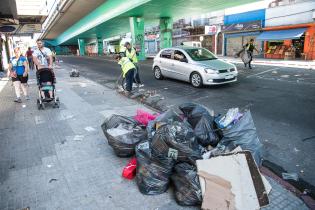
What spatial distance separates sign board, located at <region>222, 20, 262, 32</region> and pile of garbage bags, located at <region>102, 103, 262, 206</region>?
26757 mm

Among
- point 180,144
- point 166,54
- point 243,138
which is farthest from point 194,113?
point 166,54

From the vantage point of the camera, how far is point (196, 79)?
411 inches

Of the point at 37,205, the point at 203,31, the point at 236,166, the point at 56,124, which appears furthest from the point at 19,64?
the point at 203,31

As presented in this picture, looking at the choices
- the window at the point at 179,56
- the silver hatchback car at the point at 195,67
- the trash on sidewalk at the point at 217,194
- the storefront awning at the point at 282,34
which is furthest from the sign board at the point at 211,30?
the trash on sidewalk at the point at 217,194

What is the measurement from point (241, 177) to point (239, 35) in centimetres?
3034

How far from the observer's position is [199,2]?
21.5 metres

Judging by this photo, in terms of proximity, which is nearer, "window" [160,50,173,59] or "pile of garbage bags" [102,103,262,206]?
"pile of garbage bags" [102,103,262,206]

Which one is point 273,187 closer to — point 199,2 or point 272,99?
point 272,99

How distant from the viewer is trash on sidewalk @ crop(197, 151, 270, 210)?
9.27ft

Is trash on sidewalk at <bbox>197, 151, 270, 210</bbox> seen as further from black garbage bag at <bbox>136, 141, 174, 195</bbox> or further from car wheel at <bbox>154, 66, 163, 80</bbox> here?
car wheel at <bbox>154, 66, 163, 80</bbox>

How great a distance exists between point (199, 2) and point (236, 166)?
2081cm

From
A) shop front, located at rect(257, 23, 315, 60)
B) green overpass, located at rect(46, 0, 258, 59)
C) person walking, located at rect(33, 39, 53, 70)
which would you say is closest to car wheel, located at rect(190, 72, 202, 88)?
person walking, located at rect(33, 39, 53, 70)

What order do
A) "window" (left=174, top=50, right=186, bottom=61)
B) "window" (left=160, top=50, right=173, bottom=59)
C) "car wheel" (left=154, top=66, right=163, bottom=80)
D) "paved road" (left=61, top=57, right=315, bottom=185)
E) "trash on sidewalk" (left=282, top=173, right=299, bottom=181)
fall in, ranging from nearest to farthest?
"trash on sidewalk" (left=282, top=173, right=299, bottom=181) → "paved road" (left=61, top=57, right=315, bottom=185) → "window" (left=174, top=50, right=186, bottom=61) → "window" (left=160, top=50, right=173, bottom=59) → "car wheel" (left=154, top=66, right=163, bottom=80)

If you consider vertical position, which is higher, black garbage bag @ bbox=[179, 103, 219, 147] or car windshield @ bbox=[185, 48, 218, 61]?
car windshield @ bbox=[185, 48, 218, 61]
